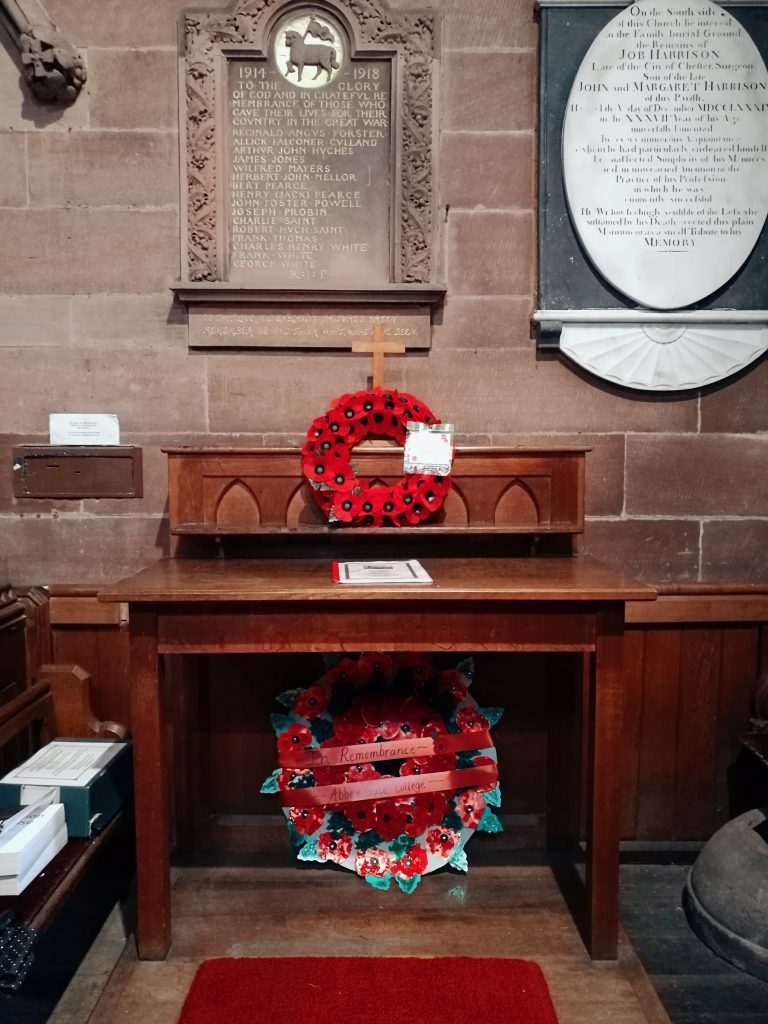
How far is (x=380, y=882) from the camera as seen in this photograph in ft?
7.54

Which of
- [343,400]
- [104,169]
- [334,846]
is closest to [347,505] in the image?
[343,400]

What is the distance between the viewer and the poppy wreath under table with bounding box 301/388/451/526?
7.47 feet

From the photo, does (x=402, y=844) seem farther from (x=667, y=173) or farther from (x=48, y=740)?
(x=667, y=173)

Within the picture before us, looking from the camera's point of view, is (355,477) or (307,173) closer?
(355,477)

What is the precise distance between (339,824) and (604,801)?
3.01ft

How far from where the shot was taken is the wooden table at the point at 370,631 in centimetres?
181

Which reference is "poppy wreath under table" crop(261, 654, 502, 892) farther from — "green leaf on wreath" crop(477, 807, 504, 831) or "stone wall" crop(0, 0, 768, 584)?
"stone wall" crop(0, 0, 768, 584)

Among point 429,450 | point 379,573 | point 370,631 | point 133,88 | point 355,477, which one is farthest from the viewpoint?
point 133,88

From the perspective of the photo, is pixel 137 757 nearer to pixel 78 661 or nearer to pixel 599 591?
pixel 78 661

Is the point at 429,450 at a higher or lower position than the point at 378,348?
lower

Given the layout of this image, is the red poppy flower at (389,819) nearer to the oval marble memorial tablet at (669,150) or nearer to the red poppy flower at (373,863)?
the red poppy flower at (373,863)

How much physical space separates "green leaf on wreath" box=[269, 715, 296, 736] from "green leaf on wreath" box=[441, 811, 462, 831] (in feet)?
1.99

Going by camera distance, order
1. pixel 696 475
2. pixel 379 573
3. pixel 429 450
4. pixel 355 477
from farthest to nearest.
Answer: pixel 696 475 → pixel 355 477 → pixel 429 450 → pixel 379 573

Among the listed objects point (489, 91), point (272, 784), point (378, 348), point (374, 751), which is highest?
point (489, 91)
